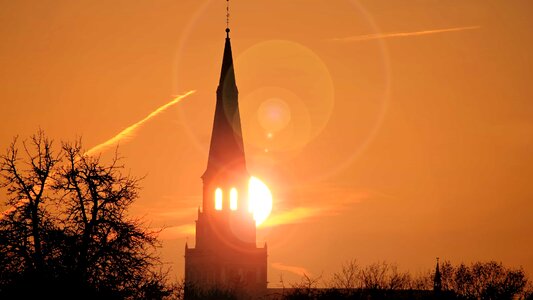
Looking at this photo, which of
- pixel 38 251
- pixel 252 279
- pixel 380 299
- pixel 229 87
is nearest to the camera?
pixel 38 251

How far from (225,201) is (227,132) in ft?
24.7

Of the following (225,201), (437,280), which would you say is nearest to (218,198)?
(225,201)

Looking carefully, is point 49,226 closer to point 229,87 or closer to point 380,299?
point 380,299

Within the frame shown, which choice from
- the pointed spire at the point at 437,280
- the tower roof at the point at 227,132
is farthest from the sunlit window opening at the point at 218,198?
the pointed spire at the point at 437,280

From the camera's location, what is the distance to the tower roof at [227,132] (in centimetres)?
11081

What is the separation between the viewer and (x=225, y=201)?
369 ft

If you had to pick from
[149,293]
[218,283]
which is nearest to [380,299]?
[149,293]

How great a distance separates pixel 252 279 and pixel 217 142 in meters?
17.7

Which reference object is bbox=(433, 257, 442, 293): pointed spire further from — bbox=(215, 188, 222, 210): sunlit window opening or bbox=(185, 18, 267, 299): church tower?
bbox=(215, 188, 222, 210): sunlit window opening

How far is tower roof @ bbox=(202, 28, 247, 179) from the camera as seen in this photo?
364 ft

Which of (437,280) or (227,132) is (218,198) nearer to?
(227,132)

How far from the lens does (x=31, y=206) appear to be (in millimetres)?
36281

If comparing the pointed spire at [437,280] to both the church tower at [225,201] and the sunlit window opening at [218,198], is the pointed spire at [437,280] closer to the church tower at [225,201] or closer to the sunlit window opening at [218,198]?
the church tower at [225,201]

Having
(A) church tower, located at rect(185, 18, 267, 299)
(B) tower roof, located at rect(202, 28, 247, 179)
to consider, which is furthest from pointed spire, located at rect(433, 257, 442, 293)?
(B) tower roof, located at rect(202, 28, 247, 179)
